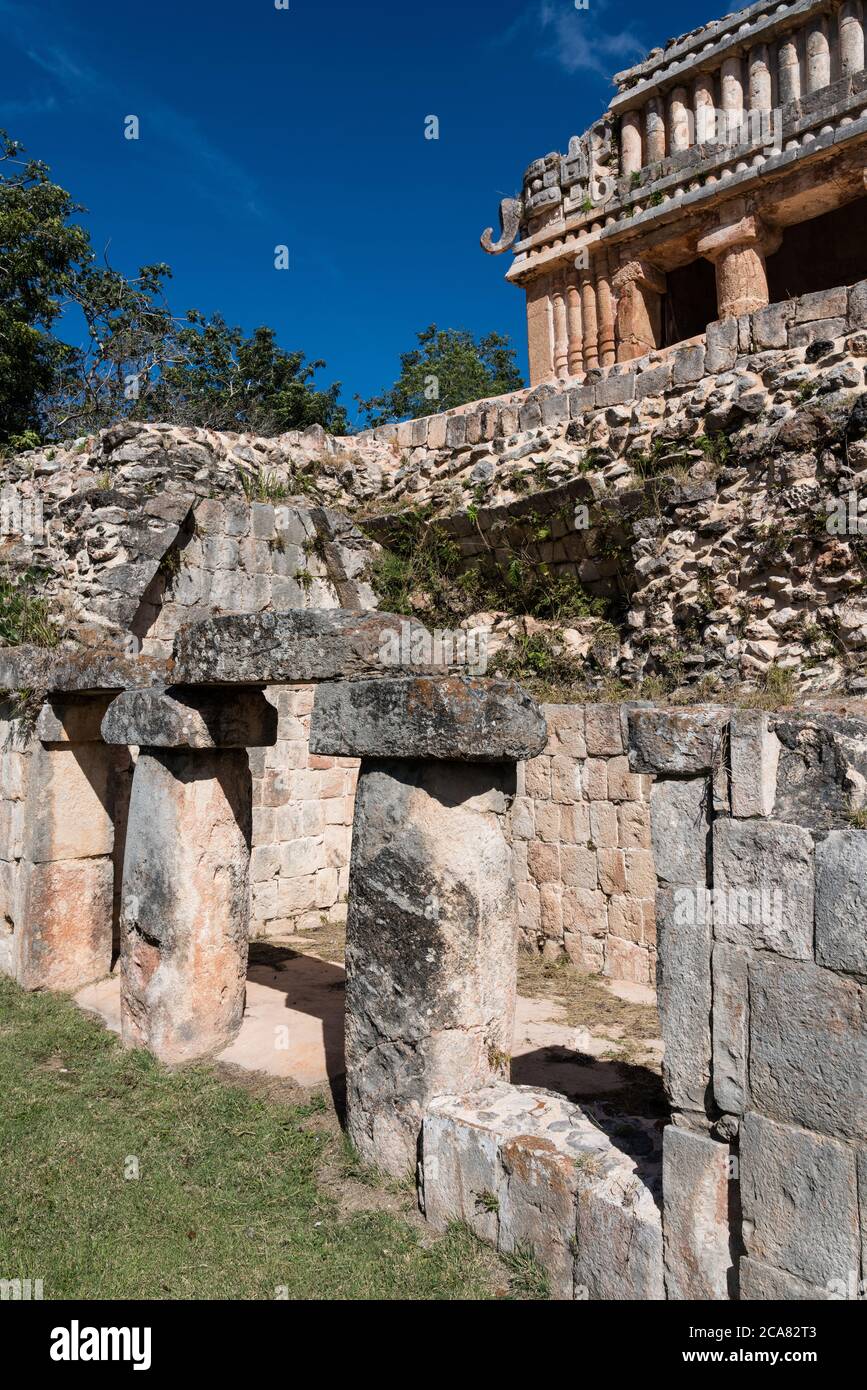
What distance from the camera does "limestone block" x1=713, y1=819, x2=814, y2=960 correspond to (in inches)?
123

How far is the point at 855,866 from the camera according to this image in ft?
9.80

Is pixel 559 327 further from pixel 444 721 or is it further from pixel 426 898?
pixel 426 898

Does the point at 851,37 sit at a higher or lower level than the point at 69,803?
higher

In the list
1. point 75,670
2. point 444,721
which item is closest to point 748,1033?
point 444,721

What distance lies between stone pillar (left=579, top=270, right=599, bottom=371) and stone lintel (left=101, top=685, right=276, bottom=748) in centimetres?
1072

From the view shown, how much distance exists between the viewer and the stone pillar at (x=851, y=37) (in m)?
12.4

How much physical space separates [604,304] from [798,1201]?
14.4 metres

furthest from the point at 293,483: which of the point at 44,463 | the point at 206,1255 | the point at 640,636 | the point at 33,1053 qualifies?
the point at 206,1255

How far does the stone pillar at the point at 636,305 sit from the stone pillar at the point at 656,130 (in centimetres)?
158

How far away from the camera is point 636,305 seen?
1459cm

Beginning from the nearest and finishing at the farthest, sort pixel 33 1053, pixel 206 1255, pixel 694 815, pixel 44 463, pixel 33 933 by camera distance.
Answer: pixel 694 815, pixel 206 1255, pixel 33 1053, pixel 33 933, pixel 44 463

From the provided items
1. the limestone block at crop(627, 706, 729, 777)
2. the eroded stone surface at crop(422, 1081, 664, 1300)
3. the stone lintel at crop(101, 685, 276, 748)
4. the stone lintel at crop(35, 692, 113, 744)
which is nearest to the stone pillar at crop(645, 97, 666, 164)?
the stone lintel at crop(35, 692, 113, 744)
